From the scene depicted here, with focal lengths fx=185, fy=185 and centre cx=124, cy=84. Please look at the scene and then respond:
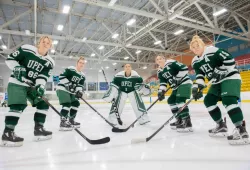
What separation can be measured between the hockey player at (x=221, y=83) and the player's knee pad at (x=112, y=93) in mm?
1557

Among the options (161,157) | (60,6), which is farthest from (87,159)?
(60,6)

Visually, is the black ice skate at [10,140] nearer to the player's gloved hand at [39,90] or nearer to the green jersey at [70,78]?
the player's gloved hand at [39,90]

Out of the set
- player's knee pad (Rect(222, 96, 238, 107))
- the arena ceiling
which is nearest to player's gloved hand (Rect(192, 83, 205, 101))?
player's knee pad (Rect(222, 96, 238, 107))

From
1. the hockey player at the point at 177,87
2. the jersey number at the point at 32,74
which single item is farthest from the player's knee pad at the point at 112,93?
the jersey number at the point at 32,74

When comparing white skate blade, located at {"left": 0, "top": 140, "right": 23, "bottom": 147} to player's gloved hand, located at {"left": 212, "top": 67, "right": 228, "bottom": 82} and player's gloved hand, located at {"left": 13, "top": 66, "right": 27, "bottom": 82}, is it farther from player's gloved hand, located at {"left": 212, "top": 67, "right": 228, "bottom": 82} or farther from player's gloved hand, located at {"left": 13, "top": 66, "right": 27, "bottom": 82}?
player's gloved hand, located at {"left": 212, "top": 67, "right": 228, "bottom": 82}

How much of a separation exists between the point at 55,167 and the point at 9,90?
115cm

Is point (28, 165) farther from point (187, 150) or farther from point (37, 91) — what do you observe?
point (187, 150)

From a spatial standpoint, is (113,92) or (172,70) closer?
(172,70)

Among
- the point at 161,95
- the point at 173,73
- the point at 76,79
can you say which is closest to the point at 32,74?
the point at 76,79

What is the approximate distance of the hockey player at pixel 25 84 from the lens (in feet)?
6.09

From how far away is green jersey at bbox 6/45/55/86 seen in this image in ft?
6.47

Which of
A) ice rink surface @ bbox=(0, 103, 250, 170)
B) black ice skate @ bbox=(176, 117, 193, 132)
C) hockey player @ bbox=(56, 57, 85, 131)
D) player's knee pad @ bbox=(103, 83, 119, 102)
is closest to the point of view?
ice rink surface @ bbox=(0, 103, 250, 170)

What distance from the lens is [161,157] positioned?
4.44 ft

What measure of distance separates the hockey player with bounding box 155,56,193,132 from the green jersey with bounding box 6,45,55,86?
5.52 ft
